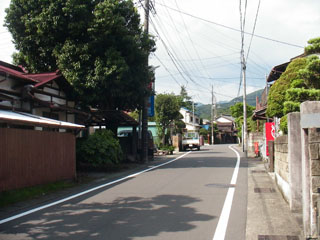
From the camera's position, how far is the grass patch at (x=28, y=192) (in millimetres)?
8977

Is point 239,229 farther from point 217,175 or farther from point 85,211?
point 217,175

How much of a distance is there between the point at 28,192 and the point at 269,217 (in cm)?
674

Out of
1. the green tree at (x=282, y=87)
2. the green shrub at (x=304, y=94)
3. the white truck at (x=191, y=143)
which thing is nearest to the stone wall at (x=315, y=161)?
the green shrub at (x=304, y=94)

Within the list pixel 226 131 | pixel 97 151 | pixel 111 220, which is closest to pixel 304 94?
pixel 111 220

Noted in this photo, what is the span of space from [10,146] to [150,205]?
4.45m

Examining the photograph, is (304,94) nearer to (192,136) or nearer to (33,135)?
(33,135)

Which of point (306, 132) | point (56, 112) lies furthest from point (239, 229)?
point (56, 112)

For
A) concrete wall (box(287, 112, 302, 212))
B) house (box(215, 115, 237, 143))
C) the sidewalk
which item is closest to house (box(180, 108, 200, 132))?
house (box(215, 115, 237, 143))

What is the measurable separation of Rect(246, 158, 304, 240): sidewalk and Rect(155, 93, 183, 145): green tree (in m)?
26.4

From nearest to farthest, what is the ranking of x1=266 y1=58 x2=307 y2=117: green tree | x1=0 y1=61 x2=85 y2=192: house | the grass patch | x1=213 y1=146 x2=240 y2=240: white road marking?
x1=213 y1=146 x2=240 y2=240: white road marking, the grass patch, x1=0 y1=61 x2=85 y2=192: house, x1=266 y1=58 x2=307 y2=117: green tree

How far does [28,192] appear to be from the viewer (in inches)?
392

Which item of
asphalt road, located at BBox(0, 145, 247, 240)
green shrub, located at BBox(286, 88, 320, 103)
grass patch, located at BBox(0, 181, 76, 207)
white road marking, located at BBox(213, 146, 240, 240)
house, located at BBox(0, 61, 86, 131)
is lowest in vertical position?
white road marking, located at BBox(213, 146, 240, 240)

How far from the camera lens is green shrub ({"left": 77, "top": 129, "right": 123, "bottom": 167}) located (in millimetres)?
15425

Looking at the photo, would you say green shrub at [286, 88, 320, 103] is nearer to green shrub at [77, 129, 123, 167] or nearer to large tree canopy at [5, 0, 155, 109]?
large tree canopy at [5, 0, 155, 109]
